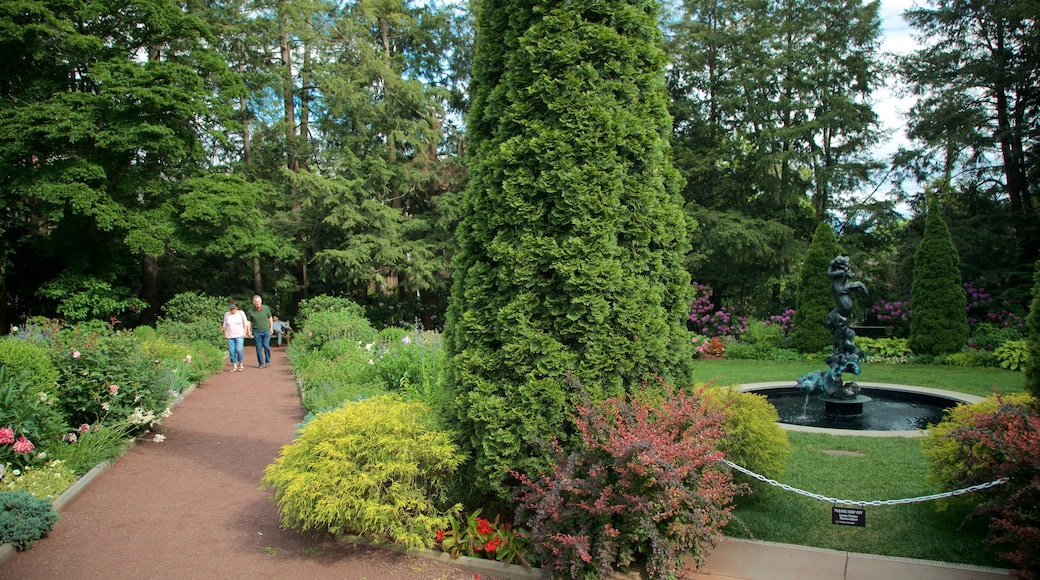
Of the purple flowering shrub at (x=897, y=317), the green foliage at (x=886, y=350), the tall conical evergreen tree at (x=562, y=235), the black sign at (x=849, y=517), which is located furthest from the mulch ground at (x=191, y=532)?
the purple flowering shrub at (x=897, y=317)

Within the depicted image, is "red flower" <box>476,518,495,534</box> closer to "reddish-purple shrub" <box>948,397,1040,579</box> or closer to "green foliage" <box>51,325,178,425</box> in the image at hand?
"reddish-purple shrub" <box>948,397,1040,579</box>

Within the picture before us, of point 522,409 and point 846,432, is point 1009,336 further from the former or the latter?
point 522,409

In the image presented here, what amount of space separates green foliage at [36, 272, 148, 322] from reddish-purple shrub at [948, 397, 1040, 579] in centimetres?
2076

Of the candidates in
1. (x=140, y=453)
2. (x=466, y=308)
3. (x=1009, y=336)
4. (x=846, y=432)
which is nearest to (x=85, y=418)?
(x=140, y=453)

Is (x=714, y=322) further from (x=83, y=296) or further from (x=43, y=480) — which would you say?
(x=83, y=296)

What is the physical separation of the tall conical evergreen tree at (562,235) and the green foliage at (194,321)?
12841mm

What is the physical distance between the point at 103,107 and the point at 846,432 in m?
19.8

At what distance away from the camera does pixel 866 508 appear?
15.4 ft

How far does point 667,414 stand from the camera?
405 cm

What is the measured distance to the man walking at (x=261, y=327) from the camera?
13.9 meters

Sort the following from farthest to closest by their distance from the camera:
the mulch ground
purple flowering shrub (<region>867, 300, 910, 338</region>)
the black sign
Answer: purple flowering shrub (<region>867, 300, 910, 338</region>) < the mulch ground < the black sign

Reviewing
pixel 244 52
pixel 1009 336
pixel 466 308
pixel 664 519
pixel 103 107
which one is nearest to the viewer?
pixel 664 519

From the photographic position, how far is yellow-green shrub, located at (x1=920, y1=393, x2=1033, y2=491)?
14.1 ft

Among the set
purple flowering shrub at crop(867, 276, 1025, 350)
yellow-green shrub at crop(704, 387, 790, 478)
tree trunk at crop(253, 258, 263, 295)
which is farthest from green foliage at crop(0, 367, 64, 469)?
tree trunk at crop(253, 258, 263, 295)
